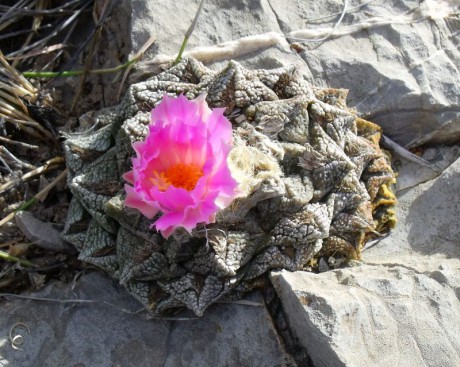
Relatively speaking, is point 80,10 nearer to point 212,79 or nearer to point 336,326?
point 212,79

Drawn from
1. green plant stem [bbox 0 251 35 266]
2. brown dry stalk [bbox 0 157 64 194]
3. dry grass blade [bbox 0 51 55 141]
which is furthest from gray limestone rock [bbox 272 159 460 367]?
dry grass blade [bbox 0 51 55 141]

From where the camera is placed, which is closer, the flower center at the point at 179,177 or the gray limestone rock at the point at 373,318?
the flower center at the point at 179,177

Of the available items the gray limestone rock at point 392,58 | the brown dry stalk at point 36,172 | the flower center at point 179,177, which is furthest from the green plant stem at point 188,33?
the flower center at point 179,177

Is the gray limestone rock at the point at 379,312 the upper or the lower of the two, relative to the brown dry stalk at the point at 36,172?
upper

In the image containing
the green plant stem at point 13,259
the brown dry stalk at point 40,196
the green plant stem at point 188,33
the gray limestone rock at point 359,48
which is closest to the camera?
the green plant stem at point 13,259

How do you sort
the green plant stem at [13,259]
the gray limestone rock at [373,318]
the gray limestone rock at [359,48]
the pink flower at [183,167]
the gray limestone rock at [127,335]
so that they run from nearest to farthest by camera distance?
1. the pink flower at [183,167]
2. the gray limestone rock at [373,318]
3. the gray limestone rock at [127,335]
4. the green plant stem at [13,259]
5. the gray limestone rock at [359,48]

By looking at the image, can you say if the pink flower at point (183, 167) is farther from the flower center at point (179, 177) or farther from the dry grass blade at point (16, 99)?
the dry grass blade at point (16, 99)

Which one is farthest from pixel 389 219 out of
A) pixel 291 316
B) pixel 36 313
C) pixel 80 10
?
pixel 80 10
